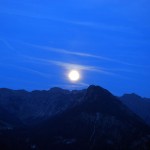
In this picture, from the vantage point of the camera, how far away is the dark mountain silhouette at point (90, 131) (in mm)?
156000

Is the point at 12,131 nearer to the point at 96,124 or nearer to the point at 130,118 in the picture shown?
the point at 96,124

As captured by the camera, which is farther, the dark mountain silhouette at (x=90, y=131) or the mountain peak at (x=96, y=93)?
the mountain peak at (x=96, y=93)

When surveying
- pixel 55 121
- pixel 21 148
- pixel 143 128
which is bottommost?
pixel 21 148

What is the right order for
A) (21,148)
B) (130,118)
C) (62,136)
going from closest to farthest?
(21,148), (62,136), (130,118)

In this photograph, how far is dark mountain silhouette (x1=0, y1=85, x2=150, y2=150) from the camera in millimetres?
156000

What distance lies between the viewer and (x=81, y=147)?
15562 cm

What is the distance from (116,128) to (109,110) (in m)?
14.5

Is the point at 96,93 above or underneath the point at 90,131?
above

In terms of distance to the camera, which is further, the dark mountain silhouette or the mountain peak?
the mountain peak

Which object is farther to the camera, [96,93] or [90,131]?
[96,93]

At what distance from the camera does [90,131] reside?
169 metres

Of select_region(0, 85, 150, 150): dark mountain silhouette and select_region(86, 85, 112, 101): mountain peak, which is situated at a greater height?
select_region(86, 85, 112, 101): mountain peak

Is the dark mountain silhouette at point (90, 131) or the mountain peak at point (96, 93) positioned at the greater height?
the mountain peak at point (96, 93)

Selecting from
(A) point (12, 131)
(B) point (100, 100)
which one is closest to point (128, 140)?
(B) point (100, 100)
